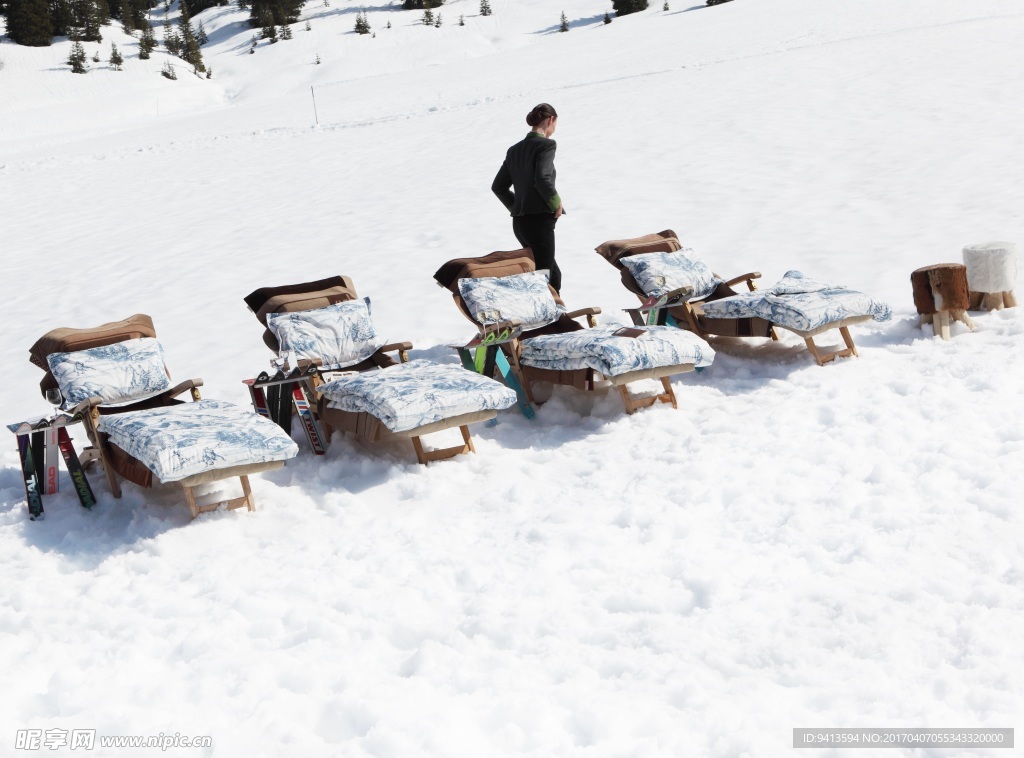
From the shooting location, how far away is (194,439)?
406 centimetres

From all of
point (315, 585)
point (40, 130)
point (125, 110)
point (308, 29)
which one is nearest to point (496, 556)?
point (315, 585)

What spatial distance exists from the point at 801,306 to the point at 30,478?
4092 mm

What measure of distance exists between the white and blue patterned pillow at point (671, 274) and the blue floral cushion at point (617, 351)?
841 millimetres

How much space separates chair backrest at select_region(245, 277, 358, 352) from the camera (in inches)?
216

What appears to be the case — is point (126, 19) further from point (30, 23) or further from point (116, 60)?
point (116, 60)

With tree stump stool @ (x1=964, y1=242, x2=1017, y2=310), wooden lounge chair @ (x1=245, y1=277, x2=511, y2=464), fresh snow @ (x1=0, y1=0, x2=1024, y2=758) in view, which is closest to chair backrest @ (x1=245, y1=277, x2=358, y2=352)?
wooden lounge chair @ (x1=245, y1=277, x2=511, y2=464)

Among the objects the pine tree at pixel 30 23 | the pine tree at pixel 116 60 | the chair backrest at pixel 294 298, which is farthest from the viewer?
the pine tree at pixel 30 23

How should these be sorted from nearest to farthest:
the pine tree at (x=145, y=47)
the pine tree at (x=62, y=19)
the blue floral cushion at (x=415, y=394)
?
the blue floral cushion at (x=415, y=394) < the pine tree at (x=145, y=47) < the pine tree at (x=62, y=19)

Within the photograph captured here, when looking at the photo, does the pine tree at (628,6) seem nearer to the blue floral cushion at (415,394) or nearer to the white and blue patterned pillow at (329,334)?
the white and blue patterned pillow at (329,334)

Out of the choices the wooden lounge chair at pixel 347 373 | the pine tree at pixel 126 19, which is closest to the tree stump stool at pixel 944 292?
the wooden lounge chair at pixel 347 373

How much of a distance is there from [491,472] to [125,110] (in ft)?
130

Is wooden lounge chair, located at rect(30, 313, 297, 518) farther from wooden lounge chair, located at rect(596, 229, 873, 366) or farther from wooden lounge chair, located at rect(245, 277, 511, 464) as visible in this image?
wooden lounge chair, located at rect(596, 229, 873, 366)

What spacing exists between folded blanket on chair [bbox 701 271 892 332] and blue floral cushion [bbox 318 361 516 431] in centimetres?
184

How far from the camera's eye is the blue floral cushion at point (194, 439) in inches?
156
